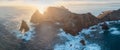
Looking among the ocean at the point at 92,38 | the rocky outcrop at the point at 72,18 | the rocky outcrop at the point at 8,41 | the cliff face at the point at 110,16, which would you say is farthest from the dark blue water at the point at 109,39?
the rocky outcrop at the point at 8,41

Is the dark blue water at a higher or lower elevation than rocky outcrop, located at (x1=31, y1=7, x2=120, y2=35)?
lower

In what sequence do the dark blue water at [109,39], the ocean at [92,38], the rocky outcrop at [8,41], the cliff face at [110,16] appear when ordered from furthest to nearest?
the cliff face at [110,16] → the ocean at [92,38] → the dark blue water at [109,39] → the rocky outcrop at [8,41]

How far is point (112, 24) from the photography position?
333 ft

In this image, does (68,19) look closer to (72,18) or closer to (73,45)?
(72,18)

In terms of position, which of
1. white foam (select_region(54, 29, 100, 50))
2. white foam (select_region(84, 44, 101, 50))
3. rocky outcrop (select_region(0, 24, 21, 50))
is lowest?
white foam (select_region(84, 44, 101, 50))

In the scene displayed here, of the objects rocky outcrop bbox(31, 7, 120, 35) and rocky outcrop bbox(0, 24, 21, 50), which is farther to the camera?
rocky outcrop bbox(31, 7, 120, 35)

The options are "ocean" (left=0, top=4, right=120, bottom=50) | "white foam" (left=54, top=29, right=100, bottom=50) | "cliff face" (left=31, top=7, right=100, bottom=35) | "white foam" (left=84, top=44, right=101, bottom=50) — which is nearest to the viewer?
"white foam" (left=84, top=44, right=101, bottom=50)

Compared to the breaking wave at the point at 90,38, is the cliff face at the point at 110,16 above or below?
above

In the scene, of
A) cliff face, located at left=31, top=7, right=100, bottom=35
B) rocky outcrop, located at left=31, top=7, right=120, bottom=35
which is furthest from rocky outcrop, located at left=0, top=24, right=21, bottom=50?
rocky outcrop, located at left=31, top=7, right=120, bottom=35

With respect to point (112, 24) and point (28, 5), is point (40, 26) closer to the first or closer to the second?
point (112, 24)

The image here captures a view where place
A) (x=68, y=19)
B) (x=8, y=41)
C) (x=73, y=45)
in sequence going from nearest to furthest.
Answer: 1. (x=73, y=45)
2. (x=8, y=41)
3. (x=68, y=19)

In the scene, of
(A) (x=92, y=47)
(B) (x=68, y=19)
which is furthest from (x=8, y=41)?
(A) (x=92, y=47)

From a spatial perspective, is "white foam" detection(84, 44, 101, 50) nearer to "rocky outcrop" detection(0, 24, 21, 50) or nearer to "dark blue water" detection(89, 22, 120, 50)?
"dark blue water" detection(89, 22, 120, 50)

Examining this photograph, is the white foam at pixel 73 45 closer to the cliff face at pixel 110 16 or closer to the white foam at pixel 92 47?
the white foam at pixel 92 47
